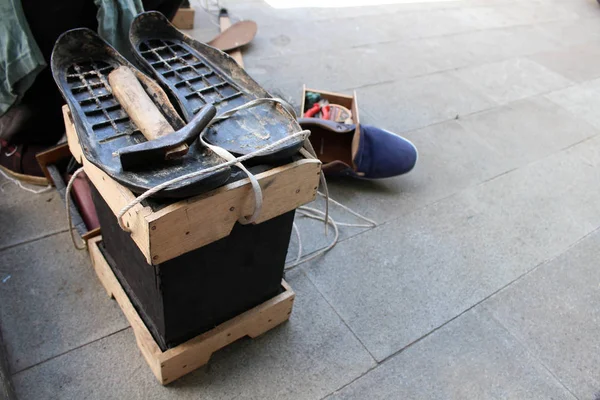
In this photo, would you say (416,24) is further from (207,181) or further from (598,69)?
(207,181)

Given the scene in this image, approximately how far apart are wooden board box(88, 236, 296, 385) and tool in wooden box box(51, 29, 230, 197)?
451 mm

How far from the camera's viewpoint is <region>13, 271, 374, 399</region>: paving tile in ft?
3.43

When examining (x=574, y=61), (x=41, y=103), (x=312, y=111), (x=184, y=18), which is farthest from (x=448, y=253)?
(x=574, y=61)

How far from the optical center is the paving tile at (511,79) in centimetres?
259

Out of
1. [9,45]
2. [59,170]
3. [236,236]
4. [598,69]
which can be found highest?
[9,45]

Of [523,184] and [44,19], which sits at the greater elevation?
[44,19]

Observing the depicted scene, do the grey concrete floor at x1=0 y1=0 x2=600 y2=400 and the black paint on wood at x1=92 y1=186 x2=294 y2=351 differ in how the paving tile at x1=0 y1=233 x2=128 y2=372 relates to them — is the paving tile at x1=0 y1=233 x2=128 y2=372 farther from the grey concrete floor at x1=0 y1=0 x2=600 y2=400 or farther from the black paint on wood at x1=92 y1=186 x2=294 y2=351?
the black paint on wood at x1=92 y1=186 x2=294 y2=351

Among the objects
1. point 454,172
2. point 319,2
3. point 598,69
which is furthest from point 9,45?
point 598,69

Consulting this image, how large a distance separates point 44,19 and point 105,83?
54 cm

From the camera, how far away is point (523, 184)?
189 centimetres

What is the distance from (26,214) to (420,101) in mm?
1851

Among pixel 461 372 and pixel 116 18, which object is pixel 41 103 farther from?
pixel 461 372

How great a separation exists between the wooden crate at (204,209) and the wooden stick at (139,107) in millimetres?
104

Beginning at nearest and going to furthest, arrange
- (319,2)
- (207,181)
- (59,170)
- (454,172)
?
(207,181)
(59,170)
(454,172)
(319,2)
